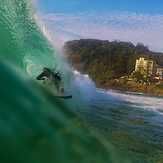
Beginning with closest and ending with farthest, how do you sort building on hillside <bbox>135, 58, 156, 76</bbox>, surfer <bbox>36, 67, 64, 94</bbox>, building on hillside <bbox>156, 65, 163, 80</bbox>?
surfer <bbox>36, 67, 64, 94</bbox>, building on hillside <bbox>135, 58, 156, 76</bbox>, building on hillside <bbox>156, 65, 163, 80</bbox>

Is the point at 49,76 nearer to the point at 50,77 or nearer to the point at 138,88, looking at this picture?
the point at 50,77

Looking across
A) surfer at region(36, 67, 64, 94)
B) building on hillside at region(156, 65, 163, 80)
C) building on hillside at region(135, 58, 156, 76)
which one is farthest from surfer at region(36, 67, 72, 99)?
building on hillside at region(156, 65, 163, 80)

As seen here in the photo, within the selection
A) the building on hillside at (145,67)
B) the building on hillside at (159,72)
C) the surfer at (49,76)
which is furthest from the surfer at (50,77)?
the building on hillside at (159,72)

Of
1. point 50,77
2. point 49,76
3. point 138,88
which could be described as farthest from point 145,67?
point 49,76

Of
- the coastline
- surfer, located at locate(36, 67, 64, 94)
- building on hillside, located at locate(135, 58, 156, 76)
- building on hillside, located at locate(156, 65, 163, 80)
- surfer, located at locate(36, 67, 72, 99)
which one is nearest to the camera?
surfer, located at locate(36, 67, 72, 99)

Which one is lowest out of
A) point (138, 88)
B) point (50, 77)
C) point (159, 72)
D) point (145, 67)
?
point (138, 88)

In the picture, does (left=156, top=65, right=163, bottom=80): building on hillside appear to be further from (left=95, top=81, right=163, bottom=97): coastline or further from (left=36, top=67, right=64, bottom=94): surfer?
(left=36, top=67, right=64, bottom=94): surfer

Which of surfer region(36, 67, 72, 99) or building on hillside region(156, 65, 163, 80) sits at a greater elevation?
surfer region(36, 67, 72, 99)

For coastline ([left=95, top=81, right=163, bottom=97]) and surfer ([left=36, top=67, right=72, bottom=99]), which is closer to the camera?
surfer ([left=36, top=67, right=72, bottom=99])

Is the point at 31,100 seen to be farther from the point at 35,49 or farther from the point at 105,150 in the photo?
the point at 35,49

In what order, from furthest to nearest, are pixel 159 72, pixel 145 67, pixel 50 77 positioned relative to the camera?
pixel 159 72
pixel 145 67
pixel 50 77
